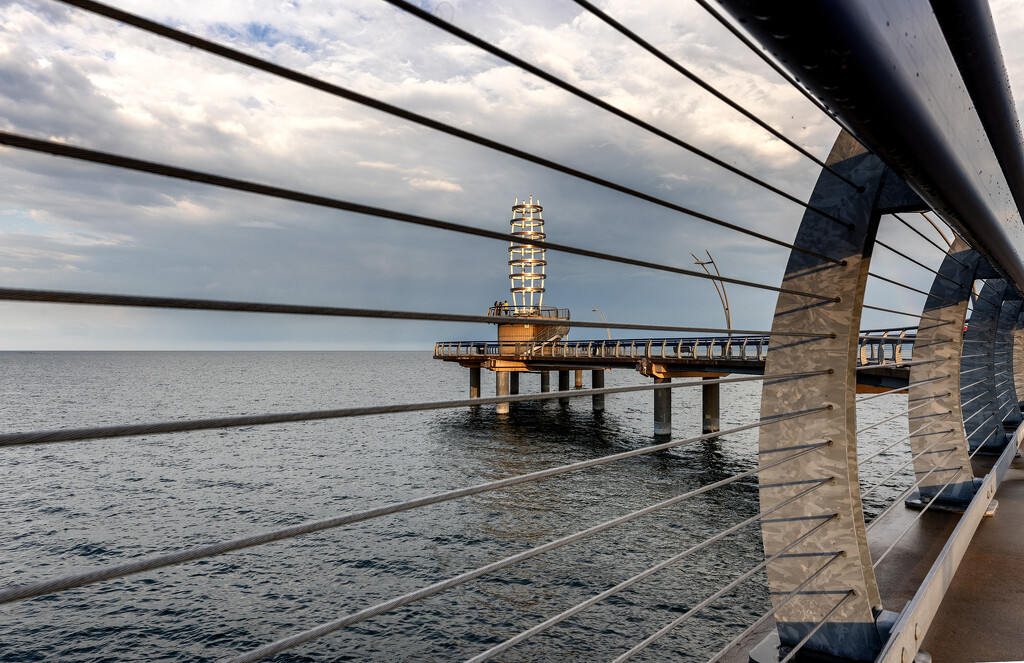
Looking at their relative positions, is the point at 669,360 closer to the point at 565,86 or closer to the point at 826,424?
the point at 826,424

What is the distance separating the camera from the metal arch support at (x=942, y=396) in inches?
164

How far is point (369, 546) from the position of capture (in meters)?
14.3

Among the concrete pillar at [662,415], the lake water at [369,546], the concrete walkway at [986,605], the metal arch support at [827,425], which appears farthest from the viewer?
the concrete pillar at [662,415]

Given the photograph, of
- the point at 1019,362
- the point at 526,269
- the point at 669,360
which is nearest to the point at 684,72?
the point at 1019,362

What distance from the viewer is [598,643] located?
9.29 m

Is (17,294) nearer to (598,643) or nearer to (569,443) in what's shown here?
(598,643)

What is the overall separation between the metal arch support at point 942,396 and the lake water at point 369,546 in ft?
18.8

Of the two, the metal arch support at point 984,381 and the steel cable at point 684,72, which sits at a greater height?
the steel cable at point 684,72

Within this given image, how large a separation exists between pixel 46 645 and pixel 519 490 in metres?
11.6

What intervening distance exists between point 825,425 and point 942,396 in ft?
9.99

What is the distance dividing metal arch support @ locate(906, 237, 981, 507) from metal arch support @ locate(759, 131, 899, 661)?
8.31 feet

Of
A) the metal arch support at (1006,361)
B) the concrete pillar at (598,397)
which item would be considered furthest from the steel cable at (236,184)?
the concrete pillar at (598,397)

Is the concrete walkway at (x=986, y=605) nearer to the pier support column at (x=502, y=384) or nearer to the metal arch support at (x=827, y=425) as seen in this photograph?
the metal arch support at (x=827, y=425)

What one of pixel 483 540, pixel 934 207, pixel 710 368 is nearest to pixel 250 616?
pixel 483 540
